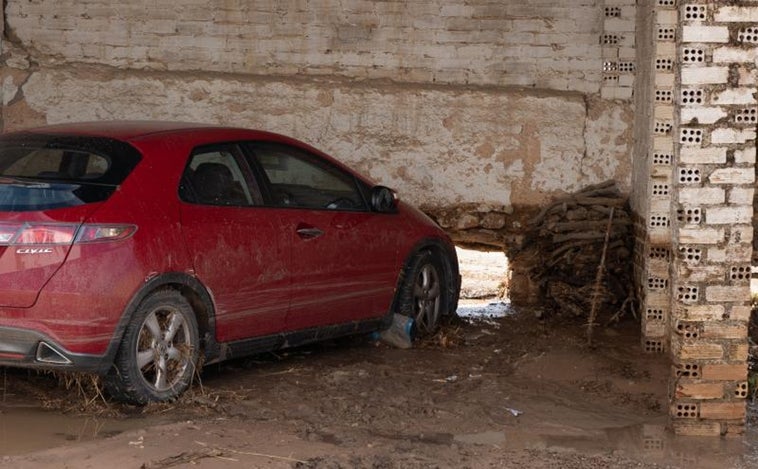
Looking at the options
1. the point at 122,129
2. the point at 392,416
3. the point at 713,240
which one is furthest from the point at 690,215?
the point at 122,129

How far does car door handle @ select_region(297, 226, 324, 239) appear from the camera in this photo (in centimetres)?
768

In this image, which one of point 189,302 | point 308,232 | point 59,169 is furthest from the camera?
point 308,232

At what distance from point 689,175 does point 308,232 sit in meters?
2.44

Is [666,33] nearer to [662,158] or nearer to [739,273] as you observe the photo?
[662,158]

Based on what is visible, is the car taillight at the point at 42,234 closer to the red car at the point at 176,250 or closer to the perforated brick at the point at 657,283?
the red car at the point at 176,250

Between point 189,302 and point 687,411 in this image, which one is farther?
point 189,302

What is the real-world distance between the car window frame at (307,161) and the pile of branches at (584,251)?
8.09ft

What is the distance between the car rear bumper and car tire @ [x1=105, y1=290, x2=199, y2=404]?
234 mm

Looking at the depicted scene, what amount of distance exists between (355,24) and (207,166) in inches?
151

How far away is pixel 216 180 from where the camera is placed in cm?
727

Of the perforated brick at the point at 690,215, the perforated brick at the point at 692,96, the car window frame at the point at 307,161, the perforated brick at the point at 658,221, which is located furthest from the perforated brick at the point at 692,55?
the perforated brick at the point at 658,221

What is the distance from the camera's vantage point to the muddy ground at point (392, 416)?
591cm

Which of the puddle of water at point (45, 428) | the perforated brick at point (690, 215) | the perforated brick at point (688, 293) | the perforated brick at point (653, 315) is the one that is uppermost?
the perforated brick at point (690, 215)

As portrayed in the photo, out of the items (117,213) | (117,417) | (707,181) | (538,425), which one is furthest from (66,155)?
(707,181)
